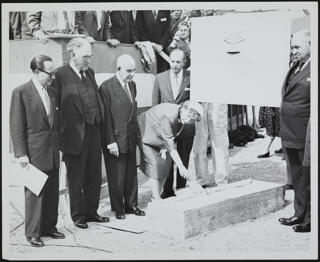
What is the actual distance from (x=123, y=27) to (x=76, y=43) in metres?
0.57

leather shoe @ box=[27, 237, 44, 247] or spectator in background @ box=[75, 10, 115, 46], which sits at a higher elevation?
spectator in background @ box=[75, 10, 115, 46]

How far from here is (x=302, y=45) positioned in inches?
220

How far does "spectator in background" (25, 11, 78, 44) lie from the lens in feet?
18.4

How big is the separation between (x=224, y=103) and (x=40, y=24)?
1925mm

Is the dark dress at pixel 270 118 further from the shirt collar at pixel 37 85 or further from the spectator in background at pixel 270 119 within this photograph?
the shirt collar at pixel 37 85

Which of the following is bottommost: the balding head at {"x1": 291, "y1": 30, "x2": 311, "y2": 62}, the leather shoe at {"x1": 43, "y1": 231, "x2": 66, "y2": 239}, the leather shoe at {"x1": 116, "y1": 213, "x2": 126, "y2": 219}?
the leather shoe at {"x1": 43, "y1": 231, "x2": 66, "y2": 239}

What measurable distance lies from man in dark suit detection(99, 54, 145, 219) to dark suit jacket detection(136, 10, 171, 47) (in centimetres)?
38

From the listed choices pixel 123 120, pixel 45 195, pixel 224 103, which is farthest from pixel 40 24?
pixel 224 103

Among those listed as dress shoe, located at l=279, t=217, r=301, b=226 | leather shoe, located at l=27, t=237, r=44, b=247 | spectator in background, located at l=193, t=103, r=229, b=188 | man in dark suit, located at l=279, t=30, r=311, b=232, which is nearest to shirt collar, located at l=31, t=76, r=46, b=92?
leather shoe, located at l=27, t=237, r=44, b=247

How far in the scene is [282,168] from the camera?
6.25 meters

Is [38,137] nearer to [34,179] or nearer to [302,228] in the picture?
[34,179]

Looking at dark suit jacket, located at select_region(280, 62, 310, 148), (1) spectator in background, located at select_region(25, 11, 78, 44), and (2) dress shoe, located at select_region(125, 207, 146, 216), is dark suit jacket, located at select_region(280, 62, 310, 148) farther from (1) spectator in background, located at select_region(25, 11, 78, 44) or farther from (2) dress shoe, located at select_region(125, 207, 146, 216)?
(1) spectator in background, located at select_region(25, 11, 78, 44)

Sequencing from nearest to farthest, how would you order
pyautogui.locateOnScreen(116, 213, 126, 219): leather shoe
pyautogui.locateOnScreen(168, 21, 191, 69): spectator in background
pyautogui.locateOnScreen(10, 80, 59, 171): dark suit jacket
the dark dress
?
pyautogui.locateOnScreen(10, 80, 59, 171): dark suit jacket
pyautogui.locateOnScreen(116, 213, 126, 219): leather shoe
pyautogui.locateOnScreen(168, 21, 191, 69): spectator in background
the dark dress

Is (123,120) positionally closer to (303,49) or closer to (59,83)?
(59,83)
